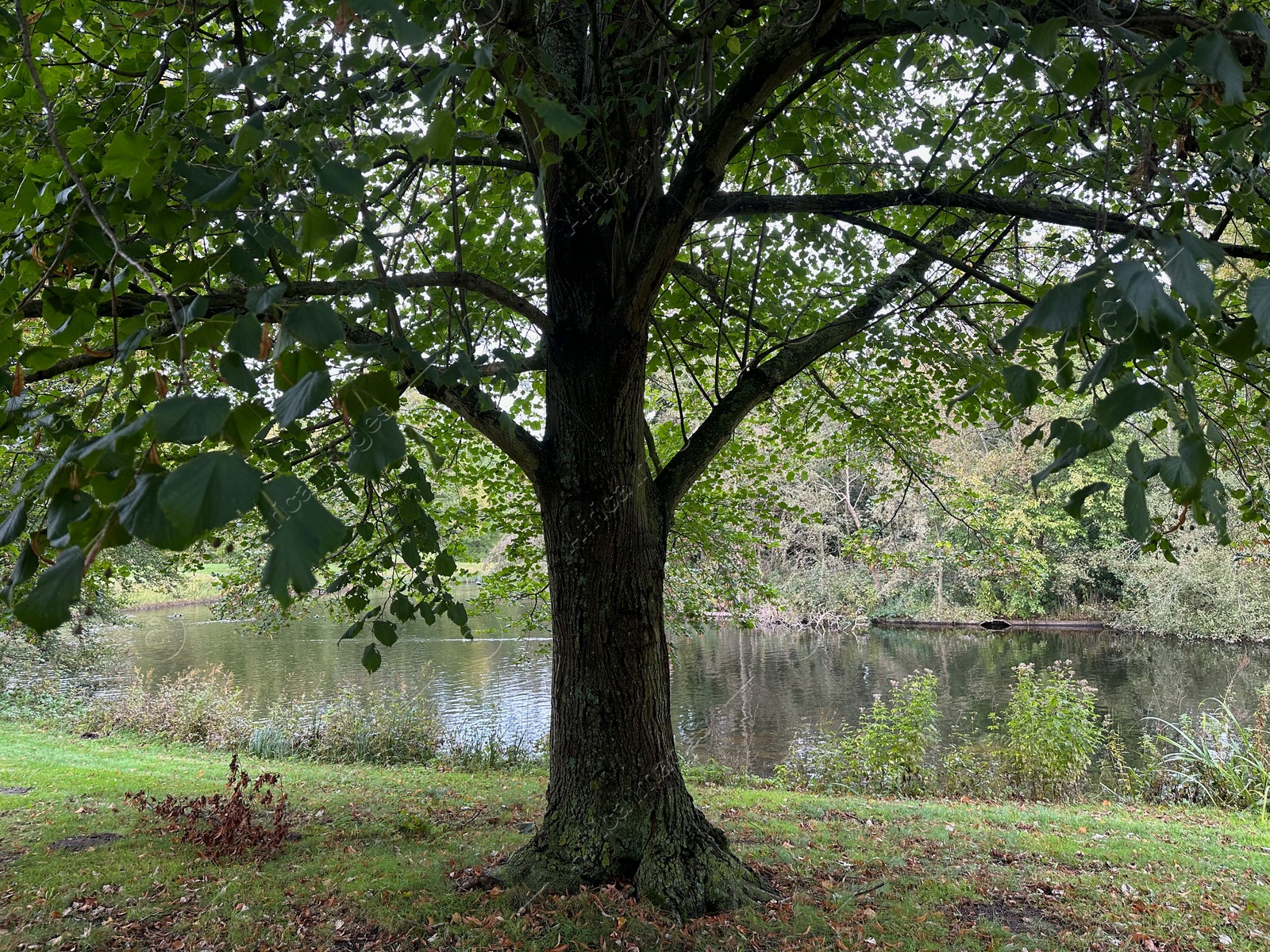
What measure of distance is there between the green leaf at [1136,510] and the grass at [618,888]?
2678 millimetres

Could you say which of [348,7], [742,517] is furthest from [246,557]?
[348,7]

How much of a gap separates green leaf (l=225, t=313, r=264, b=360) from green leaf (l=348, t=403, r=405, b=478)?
0.71 feet

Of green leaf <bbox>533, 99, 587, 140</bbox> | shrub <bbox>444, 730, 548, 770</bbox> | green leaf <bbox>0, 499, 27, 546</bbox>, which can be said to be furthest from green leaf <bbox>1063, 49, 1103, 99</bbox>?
shrub <bbox>444, 730, 548, 770</bbox>

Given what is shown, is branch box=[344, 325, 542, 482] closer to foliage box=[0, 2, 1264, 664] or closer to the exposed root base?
foliage box=[0, 2, 1264, 664]

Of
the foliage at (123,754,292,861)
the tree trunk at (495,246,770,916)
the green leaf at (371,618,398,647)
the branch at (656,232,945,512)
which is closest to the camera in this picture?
A: the green leaf at (371,618,398,647)

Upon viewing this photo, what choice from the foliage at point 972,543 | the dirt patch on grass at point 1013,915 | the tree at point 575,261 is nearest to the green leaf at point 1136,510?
the tree at point 575,261

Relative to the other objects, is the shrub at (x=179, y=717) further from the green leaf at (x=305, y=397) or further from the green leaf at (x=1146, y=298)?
the green leaf at (x=1146, y=298)

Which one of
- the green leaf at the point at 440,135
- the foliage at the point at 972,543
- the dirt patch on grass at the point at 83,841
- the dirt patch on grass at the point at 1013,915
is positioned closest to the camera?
the green leaf at the point at 440,135

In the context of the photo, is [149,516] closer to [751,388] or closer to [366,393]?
[366,393]

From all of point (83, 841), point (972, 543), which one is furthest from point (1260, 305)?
point (972, 543)

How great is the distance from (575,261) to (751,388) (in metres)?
1.04

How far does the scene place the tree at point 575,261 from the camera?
929 mm

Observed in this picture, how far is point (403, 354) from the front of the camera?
178cm

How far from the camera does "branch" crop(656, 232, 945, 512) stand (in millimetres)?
3693
